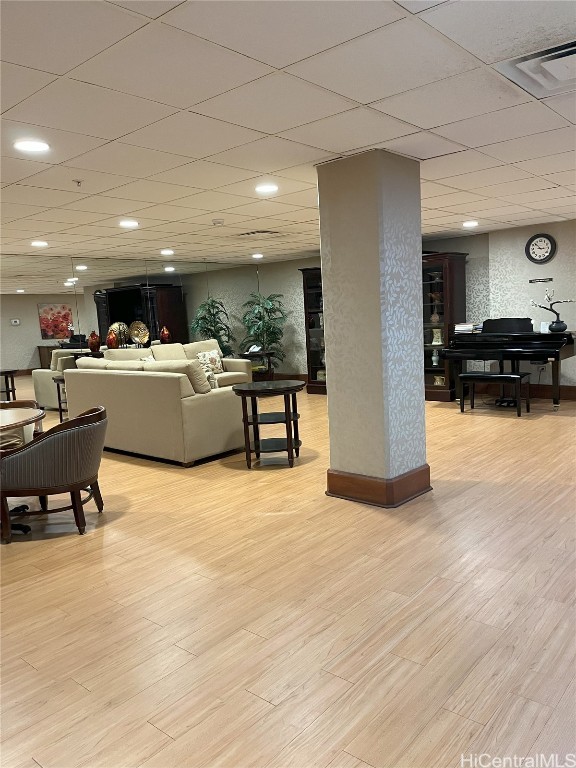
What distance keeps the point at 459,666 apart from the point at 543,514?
6.10ft

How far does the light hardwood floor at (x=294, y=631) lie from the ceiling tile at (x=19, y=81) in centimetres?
234

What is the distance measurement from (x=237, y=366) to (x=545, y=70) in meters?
6.01

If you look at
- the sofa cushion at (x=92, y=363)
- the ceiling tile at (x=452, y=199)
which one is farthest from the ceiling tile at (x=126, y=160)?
the sofa cushion at (x=92, y=363)

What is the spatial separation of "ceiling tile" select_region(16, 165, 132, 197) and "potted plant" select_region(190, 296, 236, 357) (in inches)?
216

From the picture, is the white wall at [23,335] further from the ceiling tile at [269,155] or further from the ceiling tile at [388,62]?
the ceiling tile at [388,62]

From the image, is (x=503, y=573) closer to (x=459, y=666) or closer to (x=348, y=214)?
(x=459, y=666)

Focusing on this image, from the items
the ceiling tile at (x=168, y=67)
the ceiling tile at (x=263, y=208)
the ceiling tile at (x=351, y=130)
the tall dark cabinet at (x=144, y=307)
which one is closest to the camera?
the ceiling tile at (x=168, y=67)

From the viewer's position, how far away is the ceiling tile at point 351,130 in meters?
3.10

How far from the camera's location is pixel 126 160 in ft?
11.9

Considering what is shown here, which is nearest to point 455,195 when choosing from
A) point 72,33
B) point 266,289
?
point 72,33

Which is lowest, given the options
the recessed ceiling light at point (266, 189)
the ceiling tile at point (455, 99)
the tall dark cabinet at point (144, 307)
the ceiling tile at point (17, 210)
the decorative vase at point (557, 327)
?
the decorative vase at point (557, 327)

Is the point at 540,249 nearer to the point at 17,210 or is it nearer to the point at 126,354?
the point at 126,354

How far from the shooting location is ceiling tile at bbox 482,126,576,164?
11.9 ft

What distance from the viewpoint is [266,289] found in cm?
1088
